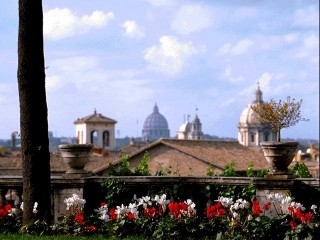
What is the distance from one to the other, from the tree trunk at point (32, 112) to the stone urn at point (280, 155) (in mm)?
2751

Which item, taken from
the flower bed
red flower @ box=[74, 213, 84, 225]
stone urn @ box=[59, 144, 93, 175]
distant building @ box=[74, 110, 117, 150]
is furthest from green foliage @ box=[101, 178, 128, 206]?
distant building @ box=[74, 110, 117, 150]

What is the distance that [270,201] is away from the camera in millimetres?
9125

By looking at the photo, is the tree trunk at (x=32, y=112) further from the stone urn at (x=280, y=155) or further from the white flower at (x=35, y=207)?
the stone urn at (x=280, y=155)

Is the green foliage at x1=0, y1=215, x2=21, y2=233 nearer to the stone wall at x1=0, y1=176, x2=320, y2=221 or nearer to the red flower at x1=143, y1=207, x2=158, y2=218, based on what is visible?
the stone wall at x1=0, y1=176, x2=320, y2=221

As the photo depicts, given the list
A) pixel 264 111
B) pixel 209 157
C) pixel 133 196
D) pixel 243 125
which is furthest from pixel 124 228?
pixel 243 125

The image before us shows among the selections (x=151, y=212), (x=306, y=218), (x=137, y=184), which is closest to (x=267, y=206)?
(x=306, y=218)

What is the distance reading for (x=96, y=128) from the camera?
104m

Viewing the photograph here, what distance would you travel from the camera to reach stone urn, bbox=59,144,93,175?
421 inches

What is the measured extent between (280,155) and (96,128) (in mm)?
94406

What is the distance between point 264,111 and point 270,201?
18.0ft

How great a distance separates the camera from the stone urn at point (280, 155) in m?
9.61

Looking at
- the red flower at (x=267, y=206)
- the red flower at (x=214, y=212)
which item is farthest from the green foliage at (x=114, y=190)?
the red flower at (x=267, y=206)

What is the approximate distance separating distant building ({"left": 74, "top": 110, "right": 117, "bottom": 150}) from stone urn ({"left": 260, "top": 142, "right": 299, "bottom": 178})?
300ft

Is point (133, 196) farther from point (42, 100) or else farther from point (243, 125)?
point (243, 125)
